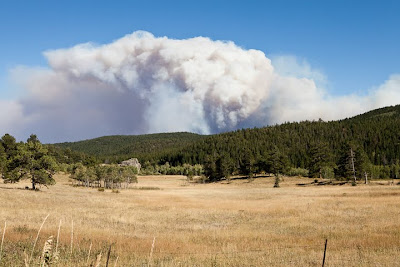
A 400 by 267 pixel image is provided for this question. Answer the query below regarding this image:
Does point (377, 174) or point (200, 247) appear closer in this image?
point (200, 247)

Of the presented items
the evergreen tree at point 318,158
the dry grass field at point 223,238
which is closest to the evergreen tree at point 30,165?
the dry grass field at point 223,238

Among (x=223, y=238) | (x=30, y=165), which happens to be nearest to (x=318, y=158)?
(x=30, y=165)

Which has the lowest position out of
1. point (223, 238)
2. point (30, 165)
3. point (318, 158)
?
point (223, 238)

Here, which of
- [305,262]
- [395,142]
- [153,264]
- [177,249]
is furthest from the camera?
[395,142]

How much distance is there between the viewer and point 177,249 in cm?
1670

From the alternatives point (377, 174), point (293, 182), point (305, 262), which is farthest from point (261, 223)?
point (377, 174)

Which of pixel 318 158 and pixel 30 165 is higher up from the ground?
pixel 318 158

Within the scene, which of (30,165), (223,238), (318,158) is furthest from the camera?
(318,158)

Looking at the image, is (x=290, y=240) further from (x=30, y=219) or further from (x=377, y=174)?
(x=377, y=174)

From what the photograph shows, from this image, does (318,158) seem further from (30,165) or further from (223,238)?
(223,238)

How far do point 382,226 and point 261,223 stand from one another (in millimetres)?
9568

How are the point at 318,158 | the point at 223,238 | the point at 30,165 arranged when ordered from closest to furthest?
the point at 223,238, the point at 30,165, the point at 318,158

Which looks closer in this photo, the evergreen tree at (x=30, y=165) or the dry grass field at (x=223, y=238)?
the dry grass field at (x=223, y=238)

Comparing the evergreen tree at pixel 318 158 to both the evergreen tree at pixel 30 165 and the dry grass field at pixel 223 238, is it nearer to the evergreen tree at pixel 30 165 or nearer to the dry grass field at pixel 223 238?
the dry grass field at pixel 223 238
